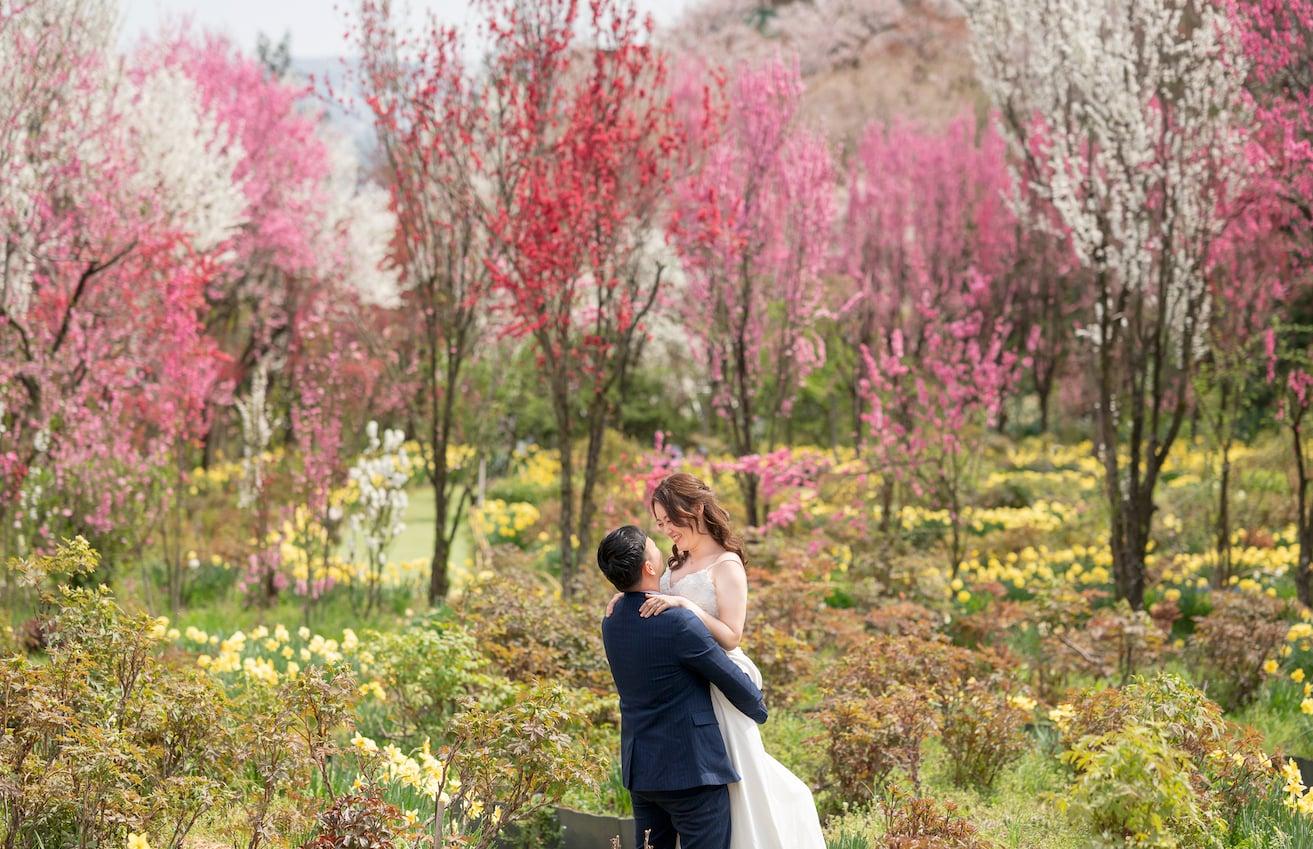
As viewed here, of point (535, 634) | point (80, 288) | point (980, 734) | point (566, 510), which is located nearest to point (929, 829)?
point (980, 734)

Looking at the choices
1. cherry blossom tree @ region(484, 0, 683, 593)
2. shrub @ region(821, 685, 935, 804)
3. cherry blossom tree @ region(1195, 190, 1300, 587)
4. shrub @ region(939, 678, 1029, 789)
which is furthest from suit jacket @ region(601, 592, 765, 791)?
cherry blossom tree @ region(1195, 190, 1300, 587)

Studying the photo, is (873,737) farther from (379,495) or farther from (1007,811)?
(379,495)

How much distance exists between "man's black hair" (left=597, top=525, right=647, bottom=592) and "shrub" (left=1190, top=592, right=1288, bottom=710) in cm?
385

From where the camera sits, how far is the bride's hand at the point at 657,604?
3150 mm

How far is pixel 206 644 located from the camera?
21.5 ft

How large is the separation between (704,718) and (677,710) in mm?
82

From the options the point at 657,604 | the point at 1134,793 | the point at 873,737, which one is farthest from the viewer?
the point at 873,737

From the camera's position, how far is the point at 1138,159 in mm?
7586

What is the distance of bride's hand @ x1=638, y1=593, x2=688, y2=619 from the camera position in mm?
3150

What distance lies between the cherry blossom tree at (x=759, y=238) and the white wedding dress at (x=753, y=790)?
5.44 m

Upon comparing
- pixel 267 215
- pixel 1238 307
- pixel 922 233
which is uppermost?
pixel 922 233

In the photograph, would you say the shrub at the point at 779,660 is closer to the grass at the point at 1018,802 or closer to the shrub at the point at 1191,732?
the grass at the point at 1018,802

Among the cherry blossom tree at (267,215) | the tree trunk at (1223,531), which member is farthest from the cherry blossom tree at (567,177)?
the cherry blossom tree at (267,215)

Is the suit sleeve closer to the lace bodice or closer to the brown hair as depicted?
the lace bodice
